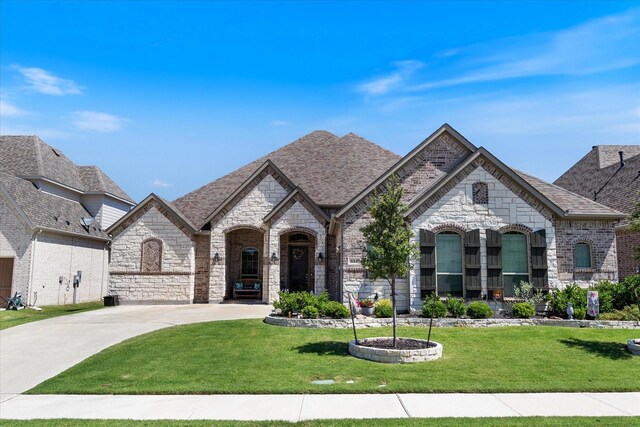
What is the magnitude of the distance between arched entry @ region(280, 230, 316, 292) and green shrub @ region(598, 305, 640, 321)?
13.4m

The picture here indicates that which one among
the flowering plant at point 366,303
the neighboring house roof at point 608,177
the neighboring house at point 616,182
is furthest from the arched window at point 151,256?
the neighboring house roof at point 608,177

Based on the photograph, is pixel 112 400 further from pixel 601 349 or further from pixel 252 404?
pixel 601 349

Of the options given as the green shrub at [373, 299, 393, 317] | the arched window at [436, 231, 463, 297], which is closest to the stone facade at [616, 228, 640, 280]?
the arched window at [436, 231, 463, 297]

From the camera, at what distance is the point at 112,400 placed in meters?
8.58

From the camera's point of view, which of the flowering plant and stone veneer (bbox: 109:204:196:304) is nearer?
the flowering plant

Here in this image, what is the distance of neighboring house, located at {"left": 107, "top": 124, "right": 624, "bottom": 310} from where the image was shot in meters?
16.7

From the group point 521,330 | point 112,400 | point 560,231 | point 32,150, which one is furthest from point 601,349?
point 32,150

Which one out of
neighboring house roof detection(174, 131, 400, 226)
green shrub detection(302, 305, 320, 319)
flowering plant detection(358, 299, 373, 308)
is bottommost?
green shrub detection(302, 305, 320, 319)

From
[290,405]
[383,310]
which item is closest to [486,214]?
[383,310]

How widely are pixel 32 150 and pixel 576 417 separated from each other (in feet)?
106

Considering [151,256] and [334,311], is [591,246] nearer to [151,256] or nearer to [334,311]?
[334,311]

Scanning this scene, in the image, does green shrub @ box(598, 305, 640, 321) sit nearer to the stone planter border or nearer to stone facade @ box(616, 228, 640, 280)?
the stone planter border

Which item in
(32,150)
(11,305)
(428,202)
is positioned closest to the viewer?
(428,202)

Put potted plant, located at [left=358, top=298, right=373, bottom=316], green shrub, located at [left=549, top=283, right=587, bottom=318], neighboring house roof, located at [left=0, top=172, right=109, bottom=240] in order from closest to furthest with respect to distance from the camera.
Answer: green shrub, located at [left=549, top=283, right=587, bottom=318] → potted plant, located at [left=358, top=298, right=373, bottom=316] → neighboring house roof, located at [left=0, top=172, right=109, bottom=240]
